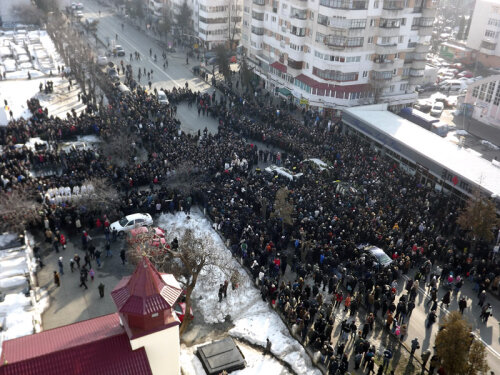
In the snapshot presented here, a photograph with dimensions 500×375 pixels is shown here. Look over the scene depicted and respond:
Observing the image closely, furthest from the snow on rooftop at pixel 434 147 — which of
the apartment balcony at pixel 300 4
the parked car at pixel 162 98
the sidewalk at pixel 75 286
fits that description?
the sidewalk at pixel 75 286

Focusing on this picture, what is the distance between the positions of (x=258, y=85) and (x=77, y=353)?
1754 inches

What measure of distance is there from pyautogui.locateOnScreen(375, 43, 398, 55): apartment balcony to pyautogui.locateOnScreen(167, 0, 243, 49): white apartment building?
2534 cm

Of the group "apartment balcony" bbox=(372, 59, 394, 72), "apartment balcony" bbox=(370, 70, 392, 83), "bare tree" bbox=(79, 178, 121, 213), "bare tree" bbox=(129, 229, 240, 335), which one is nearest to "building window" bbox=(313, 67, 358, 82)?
"apartment balcony" bbox=(370, 70, 392, 83)

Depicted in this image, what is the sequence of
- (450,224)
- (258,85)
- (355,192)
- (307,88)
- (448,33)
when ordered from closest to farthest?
(450,224), (355,192), (307,88), (258,85), (448,33)

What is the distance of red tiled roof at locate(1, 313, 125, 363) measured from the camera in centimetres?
1338

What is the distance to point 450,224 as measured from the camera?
91.2ft

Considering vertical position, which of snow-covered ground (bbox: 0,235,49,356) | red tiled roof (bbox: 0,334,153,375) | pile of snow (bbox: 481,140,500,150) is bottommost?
pile of snow (bbox: 481,140,500,150)

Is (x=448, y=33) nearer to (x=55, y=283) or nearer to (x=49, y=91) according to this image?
(x=49, y=91)

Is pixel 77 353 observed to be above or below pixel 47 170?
above

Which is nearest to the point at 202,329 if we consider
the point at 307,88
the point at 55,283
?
the point at 55,283

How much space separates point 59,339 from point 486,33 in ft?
228

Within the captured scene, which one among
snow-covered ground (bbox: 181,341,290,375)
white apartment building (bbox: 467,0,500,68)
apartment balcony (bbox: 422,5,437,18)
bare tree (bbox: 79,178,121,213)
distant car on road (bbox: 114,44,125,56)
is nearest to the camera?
snow-covered ground (bbox: 181,341,290,375)

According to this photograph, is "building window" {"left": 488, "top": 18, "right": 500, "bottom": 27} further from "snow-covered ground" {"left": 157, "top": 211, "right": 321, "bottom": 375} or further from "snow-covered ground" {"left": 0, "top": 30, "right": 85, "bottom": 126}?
"snow-covered ground" {"left": 157, "top": 211, "right": 321, "bottom": 375}

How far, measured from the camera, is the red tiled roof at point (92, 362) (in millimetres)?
12977
